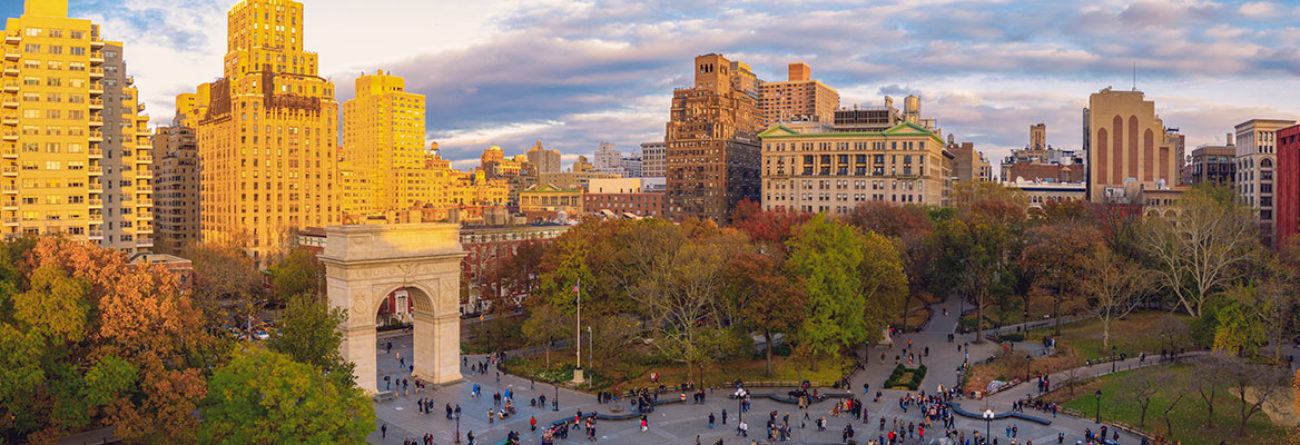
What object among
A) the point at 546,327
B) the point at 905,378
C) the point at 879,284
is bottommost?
the point at 905,378

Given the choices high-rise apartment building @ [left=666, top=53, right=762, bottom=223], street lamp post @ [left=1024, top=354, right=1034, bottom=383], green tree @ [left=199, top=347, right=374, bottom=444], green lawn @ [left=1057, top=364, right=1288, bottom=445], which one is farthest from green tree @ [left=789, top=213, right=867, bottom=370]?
high-rise apartment building @ [left=666, top=53, right=762, bottom=223]

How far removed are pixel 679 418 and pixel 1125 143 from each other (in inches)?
5997

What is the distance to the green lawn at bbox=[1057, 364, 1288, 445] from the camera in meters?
50.0

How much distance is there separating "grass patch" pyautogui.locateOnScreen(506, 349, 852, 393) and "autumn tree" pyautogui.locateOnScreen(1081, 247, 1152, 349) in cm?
2256

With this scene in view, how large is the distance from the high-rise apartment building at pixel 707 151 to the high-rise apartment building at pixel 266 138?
2437 inches

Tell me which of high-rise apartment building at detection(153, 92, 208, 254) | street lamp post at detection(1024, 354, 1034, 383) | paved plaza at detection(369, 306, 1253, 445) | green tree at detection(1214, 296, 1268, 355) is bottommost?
paved plaza at detection(369, 306, 1253, 445)

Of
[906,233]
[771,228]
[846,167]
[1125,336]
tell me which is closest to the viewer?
[1125,336]

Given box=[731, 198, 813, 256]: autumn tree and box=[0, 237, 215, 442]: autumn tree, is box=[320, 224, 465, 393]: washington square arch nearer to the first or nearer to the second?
box=[0, 237, 215, 442]: autumn tree

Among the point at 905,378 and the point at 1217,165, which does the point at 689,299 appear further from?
the point at 1217,165

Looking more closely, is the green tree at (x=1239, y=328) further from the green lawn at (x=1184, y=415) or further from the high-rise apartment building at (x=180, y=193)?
the high-rise apartment building at (x=180, y=193)

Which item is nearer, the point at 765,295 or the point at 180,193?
the point at 765,295

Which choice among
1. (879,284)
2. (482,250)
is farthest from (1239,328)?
(482,250)

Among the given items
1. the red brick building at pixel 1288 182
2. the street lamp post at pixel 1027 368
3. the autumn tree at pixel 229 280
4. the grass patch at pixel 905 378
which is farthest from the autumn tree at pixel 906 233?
the autumn tree at pixel 229 280

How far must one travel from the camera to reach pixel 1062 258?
8012cm
